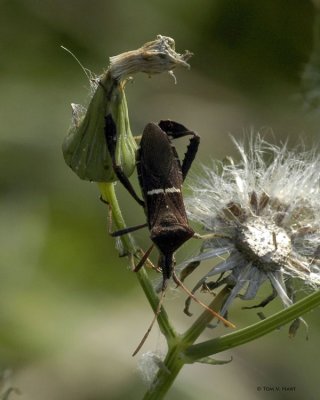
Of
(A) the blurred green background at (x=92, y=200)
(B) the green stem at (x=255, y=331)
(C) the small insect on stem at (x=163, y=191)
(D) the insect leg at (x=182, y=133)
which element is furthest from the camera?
(A) the blurred green background at (x=92, y=200)

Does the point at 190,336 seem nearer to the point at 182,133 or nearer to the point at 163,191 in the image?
the point at 163,191

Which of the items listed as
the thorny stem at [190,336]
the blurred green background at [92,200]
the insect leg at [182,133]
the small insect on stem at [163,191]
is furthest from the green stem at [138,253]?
the blurred green background at [92,200]

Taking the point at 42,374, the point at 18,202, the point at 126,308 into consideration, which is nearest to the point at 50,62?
the point at 18,202
